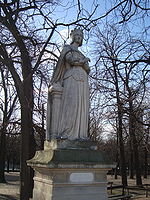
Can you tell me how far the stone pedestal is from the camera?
452 centimetres

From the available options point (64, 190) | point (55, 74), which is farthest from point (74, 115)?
point (64, 190)

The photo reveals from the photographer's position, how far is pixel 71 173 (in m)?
4.68

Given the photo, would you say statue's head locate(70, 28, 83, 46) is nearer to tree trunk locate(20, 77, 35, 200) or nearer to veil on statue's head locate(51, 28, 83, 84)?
veil on statue's head locate(51, 28, 83, 84)

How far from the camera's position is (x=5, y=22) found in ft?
31.0

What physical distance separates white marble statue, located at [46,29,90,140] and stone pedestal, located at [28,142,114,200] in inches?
12.6

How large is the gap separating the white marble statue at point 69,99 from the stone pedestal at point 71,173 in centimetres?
32

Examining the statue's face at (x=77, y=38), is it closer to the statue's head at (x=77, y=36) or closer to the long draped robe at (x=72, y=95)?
the statue's head at (x=77, y=36)

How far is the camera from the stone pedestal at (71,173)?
4.52 meters

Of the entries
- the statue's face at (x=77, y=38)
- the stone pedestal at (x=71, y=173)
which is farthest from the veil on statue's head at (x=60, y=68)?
the stone pedestal at (x=71, y=173)

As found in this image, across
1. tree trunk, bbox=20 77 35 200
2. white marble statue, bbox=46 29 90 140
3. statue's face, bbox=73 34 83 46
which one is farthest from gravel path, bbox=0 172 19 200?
statue's face, bbox=73 34 83 46

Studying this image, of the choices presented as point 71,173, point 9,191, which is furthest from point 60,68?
point 9,191

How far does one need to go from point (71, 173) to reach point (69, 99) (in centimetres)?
145

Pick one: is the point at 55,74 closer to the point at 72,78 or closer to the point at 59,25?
the point at 72,78

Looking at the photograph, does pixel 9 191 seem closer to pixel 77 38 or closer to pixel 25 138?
pixel 25 138
